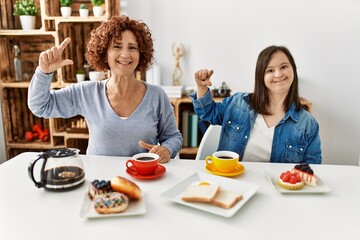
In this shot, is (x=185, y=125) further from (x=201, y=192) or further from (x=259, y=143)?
(x=201, y=192)

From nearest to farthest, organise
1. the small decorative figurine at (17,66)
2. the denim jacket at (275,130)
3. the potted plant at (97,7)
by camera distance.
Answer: the denim jacket at (275,130), the potted plant at (97,7), the small decorative figurine at (17,66)

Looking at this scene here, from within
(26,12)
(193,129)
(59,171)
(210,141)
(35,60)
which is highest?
(26,12)

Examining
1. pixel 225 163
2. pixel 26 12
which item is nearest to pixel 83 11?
pixel 26 12

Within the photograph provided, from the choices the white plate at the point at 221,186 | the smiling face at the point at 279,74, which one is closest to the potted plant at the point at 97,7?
the smiling face at the point at 279,74

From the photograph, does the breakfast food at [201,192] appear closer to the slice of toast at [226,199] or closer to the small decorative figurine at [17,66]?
the slice of toast at [226,199]

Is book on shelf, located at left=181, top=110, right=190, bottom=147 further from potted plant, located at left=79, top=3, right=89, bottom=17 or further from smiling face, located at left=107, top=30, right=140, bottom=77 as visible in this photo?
smiling face, located at left=107, top=30, right=140, bottom=77

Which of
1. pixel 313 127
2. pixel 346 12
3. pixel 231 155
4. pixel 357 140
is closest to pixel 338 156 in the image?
pixel 357 140

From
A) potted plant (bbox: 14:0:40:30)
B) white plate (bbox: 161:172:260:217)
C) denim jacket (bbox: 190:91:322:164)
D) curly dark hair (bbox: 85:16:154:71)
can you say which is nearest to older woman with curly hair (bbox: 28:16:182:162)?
curly dark hair (bbox: 85:16:154:71)

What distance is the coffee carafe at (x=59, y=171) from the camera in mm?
1084

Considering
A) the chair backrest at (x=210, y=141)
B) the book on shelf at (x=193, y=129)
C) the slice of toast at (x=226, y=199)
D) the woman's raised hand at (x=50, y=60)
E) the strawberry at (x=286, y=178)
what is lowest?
the book on shelf at (x=193, y=129)

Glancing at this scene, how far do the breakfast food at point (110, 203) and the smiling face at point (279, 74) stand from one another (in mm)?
970

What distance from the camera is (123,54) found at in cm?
160

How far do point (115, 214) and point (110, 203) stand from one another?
0.12 ft

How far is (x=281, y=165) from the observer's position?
1.38 metres
